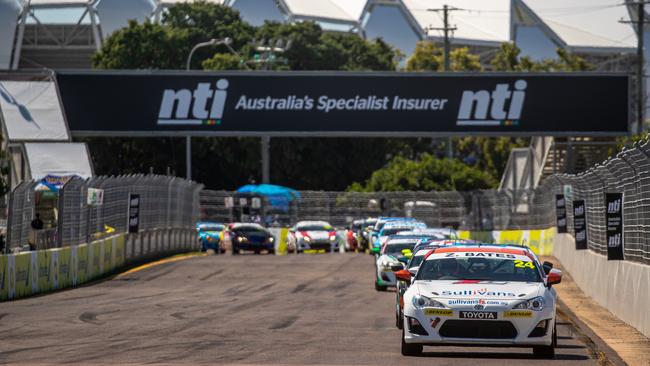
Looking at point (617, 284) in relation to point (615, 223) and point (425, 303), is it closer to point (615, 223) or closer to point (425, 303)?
point (615, 223)

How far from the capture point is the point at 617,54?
122 metres

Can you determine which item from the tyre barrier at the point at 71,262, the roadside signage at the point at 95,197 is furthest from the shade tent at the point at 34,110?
the roadside signage at the point at 95,197

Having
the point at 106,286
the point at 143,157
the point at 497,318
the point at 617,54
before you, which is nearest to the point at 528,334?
the point at 497,318

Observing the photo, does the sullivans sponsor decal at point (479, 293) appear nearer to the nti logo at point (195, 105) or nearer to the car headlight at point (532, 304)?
the car headlight at point (532, 304)

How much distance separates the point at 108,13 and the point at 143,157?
Answer: 27.7m

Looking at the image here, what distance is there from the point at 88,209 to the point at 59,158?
20420mm

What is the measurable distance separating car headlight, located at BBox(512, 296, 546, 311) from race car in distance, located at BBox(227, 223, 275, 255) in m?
40.3

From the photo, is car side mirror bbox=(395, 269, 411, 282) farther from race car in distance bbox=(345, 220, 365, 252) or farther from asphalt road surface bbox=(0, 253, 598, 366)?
race car in distance bbox=(345, 220, 365, 252)

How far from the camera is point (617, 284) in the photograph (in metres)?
23.1

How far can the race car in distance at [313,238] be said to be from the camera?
186ft

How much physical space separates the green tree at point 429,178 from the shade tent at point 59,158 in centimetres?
2479

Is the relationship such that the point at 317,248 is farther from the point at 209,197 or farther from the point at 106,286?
the point at 106,286

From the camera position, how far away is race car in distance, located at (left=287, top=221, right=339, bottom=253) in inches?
2238

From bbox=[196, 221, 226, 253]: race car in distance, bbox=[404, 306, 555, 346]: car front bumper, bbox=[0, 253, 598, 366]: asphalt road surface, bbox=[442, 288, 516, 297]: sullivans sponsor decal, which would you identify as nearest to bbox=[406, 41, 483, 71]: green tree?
bbox=[196, 221, 226, 253]: race car in distance
